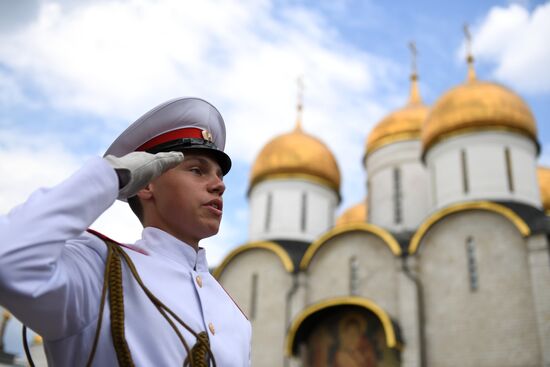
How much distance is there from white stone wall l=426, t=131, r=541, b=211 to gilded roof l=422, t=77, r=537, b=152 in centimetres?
17

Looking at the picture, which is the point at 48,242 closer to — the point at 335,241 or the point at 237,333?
the point at 237,333

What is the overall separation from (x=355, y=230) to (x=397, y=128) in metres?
4.69

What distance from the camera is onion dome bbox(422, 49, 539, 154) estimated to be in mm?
12250

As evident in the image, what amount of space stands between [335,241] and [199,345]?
11476 mm

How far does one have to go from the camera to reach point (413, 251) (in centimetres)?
1134

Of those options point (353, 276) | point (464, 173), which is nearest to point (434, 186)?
point (464, 173)

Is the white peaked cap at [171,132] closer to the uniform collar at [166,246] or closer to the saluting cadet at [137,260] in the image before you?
the saluting cadet at [137,260]

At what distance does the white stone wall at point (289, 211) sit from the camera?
14.9 metres

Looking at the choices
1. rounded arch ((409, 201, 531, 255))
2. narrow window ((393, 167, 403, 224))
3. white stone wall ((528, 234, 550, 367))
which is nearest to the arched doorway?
rounded arch ((409, 201, 531, 255))

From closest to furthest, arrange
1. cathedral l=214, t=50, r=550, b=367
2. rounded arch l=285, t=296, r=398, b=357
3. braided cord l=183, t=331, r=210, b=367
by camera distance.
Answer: braided cord l=183, t=331, r=210, b=367, cathedral l=214, t=50, r=550, b=367, rounded arch l=285, t=296, r=398, b=357

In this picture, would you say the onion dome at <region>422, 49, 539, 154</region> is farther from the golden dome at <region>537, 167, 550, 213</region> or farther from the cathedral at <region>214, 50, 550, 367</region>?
the golden dome at <region>537, 167, 550, 213</region>

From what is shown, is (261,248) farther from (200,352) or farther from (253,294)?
(200,352)

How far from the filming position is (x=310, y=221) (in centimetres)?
1502

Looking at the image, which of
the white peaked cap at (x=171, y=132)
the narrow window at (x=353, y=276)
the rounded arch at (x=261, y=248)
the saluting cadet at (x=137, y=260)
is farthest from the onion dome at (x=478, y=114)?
the white peaked cap at (x=171, y=132)
